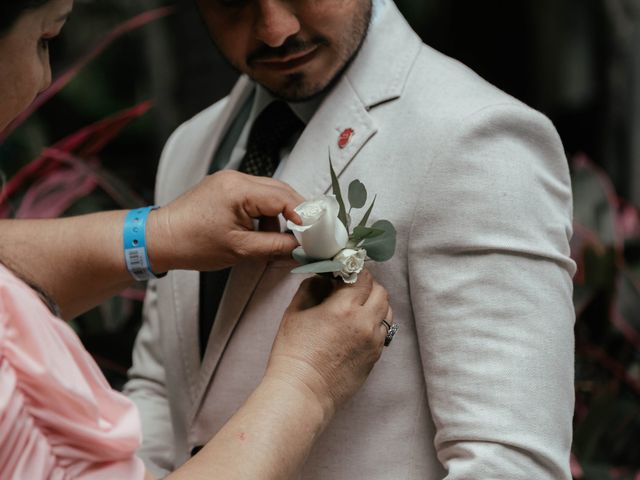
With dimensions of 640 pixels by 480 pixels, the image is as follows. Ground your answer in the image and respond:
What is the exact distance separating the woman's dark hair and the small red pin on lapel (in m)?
0.50

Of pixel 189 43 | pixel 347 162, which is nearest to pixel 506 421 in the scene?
pixel 347 162

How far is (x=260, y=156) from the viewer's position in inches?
63.4

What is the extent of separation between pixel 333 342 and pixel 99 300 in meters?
0.54

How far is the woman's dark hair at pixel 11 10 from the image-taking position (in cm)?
108

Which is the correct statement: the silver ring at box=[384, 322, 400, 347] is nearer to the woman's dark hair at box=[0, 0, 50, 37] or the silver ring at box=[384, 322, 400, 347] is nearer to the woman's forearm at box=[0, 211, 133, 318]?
the woman's forearm at box=[0, 211, 133, 318]

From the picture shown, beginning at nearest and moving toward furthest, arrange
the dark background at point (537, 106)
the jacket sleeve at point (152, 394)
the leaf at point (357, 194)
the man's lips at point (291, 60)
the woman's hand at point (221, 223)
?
the leaf at point (357, 194) < the woman's hand at point (221, 223) < the man's lips at point (291, 60) < the jacket sleeve at point (152, 394) < the dark background at point (537, 106)

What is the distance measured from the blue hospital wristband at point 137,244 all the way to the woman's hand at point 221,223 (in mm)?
16

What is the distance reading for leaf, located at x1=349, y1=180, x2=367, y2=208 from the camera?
1.25 metres

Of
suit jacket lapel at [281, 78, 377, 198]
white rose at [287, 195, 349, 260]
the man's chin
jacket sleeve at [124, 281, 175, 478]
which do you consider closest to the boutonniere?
white rose at [287, 195, 349, 260]

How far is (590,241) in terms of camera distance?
2428mm

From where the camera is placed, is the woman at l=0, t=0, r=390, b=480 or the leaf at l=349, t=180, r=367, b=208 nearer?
the woman at l=0, t=0, r=390, b=480

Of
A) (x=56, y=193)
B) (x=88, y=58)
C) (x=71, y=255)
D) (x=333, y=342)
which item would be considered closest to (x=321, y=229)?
(x=333, y=342)

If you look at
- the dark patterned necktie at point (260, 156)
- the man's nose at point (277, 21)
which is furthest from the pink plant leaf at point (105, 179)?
the man's nose at point (277, 21)

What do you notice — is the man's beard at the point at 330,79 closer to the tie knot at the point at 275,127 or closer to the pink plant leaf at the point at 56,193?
the tie knot at the point at 275,127
